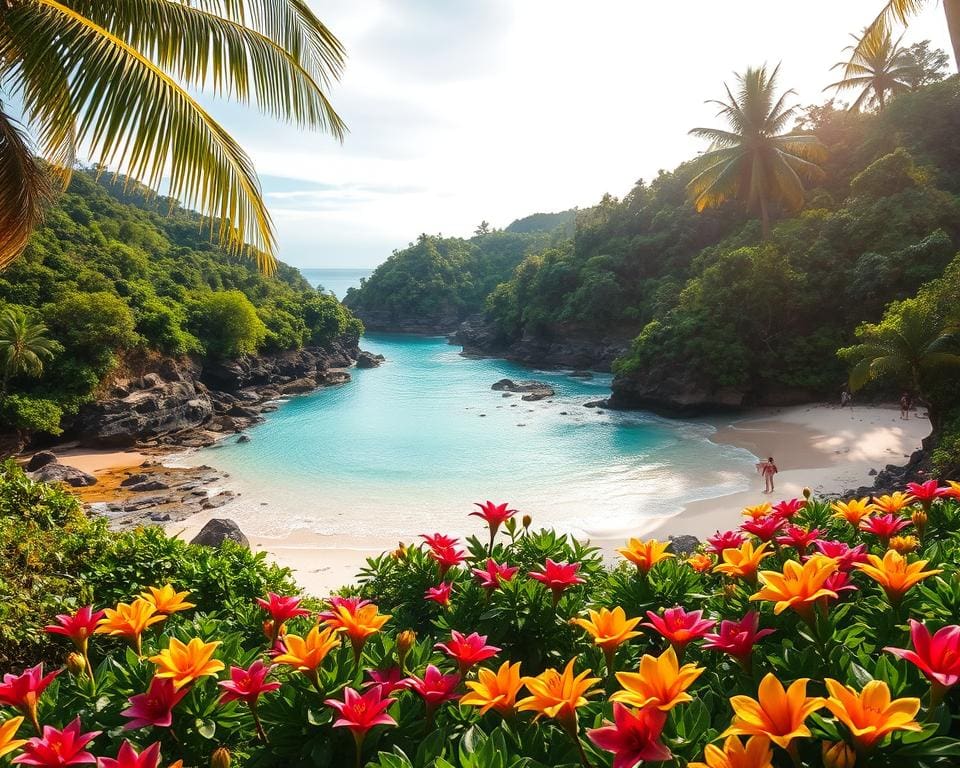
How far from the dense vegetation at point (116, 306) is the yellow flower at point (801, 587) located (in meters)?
13.5

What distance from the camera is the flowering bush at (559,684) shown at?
1203 mm

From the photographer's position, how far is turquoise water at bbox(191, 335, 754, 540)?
45.9 feet

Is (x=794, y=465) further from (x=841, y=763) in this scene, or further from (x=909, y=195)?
(x=841, y=763)

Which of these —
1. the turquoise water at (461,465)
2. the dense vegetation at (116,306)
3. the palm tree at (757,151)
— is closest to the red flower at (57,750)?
the turquoise water at (461,465)

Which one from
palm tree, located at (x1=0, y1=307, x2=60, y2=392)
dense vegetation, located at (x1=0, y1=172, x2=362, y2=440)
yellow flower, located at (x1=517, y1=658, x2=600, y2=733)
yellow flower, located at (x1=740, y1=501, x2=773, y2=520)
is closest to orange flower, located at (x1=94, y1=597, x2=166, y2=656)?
yellow flower, located at (x1=517, y1=658, x2=600, y2=733)

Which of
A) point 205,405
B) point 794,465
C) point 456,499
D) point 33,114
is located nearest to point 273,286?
point 205,405

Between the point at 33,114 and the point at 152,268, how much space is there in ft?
104

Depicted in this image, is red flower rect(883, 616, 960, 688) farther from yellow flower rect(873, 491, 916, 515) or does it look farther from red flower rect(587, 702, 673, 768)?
yellow flower rect(873, 491, 916, 515)

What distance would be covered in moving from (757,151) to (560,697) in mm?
27821

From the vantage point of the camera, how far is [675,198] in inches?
1411

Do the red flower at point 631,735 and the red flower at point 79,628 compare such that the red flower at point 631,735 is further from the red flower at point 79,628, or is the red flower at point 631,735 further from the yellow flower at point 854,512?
the yellow flower at point 854,512

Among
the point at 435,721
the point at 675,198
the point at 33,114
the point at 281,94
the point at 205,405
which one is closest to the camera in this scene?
the point at 435,721

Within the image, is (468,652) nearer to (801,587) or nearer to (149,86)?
(801,587)

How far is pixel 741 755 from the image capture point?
1.09 m
